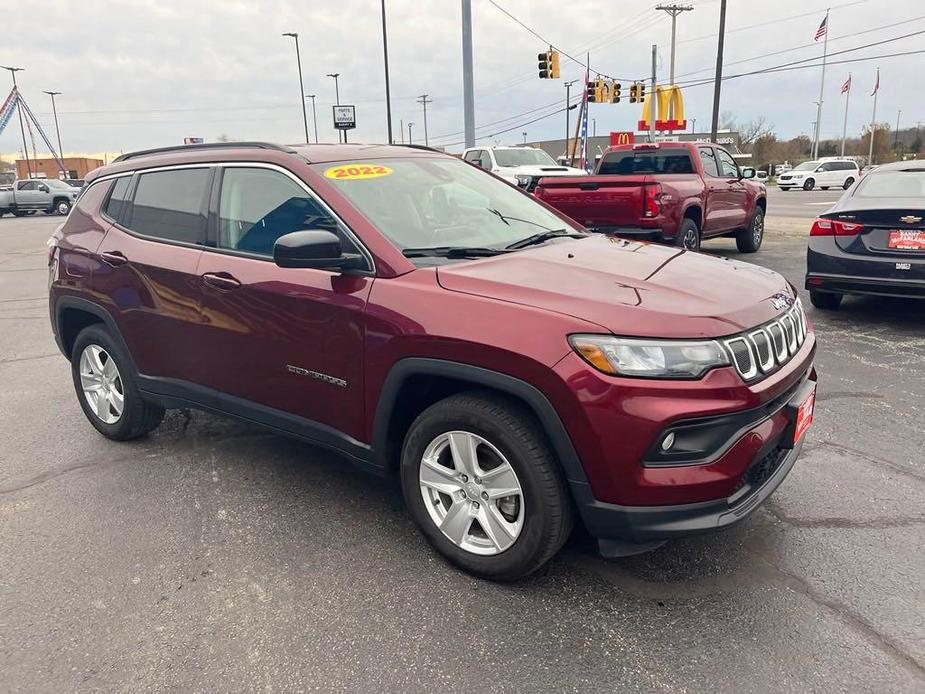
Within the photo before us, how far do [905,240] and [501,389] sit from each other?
5.43 m

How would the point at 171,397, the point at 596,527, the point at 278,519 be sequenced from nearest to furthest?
the point at 596,527, the point at 278,519, the point at 171,397

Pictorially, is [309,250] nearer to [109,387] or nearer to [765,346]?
[765,346]

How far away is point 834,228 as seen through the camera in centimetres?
671

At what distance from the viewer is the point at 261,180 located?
3504 mm

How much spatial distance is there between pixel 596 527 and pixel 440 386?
860 millimetres

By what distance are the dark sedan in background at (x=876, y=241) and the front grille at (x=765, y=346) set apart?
4175 mm

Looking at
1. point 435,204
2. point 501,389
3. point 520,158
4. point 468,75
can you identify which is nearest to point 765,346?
point 501,389

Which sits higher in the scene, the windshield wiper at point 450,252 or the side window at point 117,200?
the side window at point 117,200

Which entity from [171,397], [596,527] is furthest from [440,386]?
[171,397]

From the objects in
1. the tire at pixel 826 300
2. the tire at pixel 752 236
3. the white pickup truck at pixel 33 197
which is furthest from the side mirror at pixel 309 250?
the white pickup truck at pixel 33 197

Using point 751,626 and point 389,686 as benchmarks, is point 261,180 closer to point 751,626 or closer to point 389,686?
point 389,686

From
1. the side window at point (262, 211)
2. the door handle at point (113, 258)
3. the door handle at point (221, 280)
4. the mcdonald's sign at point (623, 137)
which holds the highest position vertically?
the mcdonald's sign at point (623, 137)

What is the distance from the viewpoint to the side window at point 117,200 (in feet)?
14.1

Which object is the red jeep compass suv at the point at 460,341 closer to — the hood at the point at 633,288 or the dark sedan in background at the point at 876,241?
the hood at the point at 633,288
